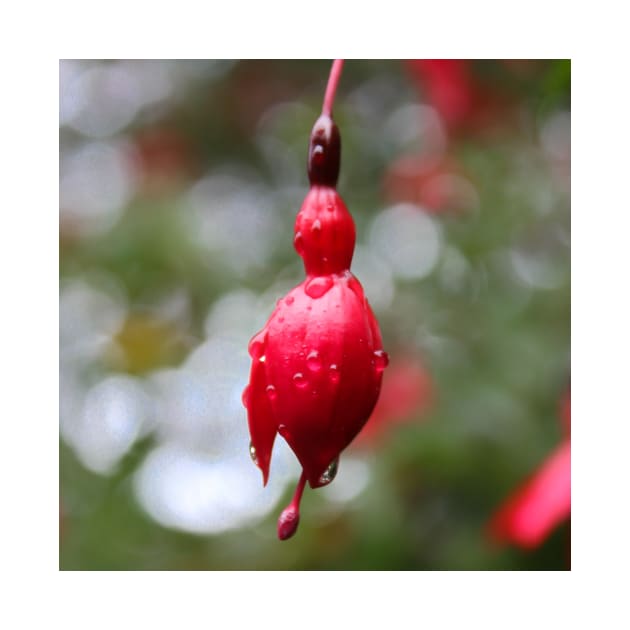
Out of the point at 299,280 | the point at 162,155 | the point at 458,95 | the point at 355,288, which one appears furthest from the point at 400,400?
the point at 355,288

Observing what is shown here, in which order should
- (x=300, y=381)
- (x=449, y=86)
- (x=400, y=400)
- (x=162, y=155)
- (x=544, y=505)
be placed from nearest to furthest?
(x=300, y=381) < (x=544, y=505) < (x=400, y=400) < (x=449, y=86) < (x=162, y=155)

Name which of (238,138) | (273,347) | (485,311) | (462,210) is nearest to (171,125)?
(238,138)

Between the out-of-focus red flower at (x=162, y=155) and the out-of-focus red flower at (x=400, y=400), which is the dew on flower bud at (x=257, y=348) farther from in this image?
the out-of-focus red flower at (x=162, y=155)

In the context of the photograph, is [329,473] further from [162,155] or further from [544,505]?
[162,155]

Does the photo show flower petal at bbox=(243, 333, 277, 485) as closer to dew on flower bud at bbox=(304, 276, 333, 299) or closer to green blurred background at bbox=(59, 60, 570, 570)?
dew on flower bud at bbox=(304, 276, 333, 299)

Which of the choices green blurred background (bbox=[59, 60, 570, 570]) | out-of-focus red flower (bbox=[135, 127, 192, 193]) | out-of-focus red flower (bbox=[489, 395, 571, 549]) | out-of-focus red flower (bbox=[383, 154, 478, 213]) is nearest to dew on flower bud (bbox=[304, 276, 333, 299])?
out-of-focus red flower (bbox=[489, 395, 571, 549])

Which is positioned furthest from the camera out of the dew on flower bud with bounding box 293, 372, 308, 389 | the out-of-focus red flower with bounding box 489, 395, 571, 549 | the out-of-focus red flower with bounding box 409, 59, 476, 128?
the out-of-focus red flower with bounding box 409, 59, 476, 128
